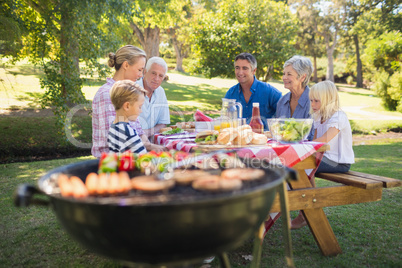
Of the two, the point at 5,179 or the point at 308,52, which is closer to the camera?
the point at 5,179

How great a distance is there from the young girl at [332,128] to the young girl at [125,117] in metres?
1.70

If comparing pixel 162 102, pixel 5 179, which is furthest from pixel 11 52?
pixel 162 102

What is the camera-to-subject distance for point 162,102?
4.37m

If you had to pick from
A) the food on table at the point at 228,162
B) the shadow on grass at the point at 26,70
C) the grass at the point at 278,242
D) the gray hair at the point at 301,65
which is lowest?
the grass at the point at 278,242

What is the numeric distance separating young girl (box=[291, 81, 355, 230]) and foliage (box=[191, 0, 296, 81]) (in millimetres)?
10372

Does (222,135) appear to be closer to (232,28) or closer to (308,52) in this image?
(232,28)

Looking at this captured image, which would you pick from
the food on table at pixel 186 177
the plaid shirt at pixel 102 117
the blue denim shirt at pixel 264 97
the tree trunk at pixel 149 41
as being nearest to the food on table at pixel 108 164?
the food on table at pixel 186 177

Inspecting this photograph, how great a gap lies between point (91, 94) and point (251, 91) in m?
12.4

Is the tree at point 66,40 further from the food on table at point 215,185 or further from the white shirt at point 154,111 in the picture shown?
the food on table at point 215,185

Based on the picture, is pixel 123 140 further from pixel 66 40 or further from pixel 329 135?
pixel 66 40

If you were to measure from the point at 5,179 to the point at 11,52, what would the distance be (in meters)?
2.81

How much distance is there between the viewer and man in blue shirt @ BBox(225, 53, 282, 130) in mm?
4199

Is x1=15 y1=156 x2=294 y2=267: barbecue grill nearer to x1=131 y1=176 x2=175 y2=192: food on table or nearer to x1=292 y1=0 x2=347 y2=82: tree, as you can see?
x1=131 y1=176 x2=175 y2=192: food on table

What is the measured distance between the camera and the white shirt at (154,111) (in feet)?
13.5
